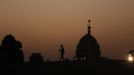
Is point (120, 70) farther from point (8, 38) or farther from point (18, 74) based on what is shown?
point (8, 38)

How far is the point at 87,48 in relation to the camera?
5497 inches

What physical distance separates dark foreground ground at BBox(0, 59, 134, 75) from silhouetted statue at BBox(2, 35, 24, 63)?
14.4m

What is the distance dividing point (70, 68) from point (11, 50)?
22573 mm

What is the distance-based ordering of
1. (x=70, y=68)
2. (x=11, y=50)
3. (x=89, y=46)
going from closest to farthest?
(x=70, y=68) → (x=11, y=50) → (x=89, y=46)

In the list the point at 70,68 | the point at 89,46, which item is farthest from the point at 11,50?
the point at 89,46

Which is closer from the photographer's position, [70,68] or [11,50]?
[70,68]

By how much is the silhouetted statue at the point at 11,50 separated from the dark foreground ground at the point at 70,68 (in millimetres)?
14420

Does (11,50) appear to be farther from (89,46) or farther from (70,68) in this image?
(89,46)

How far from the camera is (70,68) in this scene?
5856 cm

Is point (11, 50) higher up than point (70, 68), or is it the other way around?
point (11, 50)

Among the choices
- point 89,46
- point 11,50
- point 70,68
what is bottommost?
point 70,68

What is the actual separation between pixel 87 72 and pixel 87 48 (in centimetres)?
8202

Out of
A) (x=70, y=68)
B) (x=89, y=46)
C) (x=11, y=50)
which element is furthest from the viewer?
(x=89, y=46)

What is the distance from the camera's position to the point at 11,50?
262 ft
